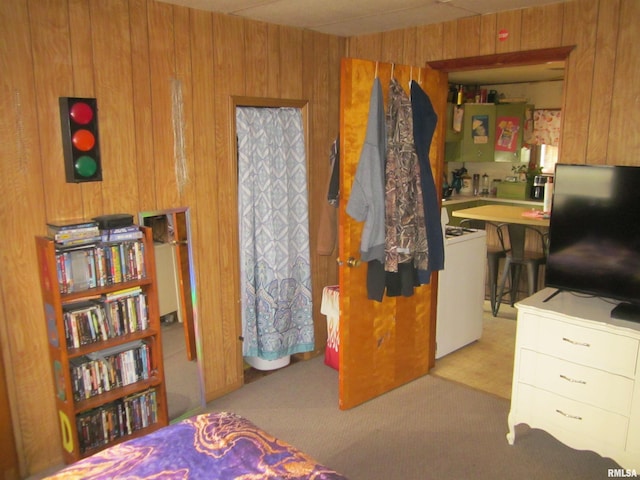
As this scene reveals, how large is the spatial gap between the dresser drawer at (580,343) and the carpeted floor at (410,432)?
0.62m

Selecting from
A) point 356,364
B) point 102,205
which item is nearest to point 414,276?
point 356,364

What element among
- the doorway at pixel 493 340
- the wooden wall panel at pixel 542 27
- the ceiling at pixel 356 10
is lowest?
the doorway at pixel 493 340

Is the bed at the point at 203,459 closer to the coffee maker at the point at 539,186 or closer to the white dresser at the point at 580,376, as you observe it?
the white dresser at the point at 580,376

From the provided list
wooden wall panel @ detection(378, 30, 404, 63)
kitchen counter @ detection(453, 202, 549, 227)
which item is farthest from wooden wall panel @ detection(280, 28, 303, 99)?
kitchen counter @ detection(453, 202, 549, 227)

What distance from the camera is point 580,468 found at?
2.73 meters

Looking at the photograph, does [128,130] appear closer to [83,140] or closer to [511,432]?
[83,140]

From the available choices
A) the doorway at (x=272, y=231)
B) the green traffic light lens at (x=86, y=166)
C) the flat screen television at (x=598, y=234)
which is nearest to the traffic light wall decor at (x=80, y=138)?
the green traffic light lens at (x=86, y=166)

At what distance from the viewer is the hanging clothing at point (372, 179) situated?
2994 millimetres

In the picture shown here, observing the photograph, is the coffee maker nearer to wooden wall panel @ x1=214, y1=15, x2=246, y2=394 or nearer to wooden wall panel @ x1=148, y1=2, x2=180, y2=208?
wooden wall panel @ x1=214, y1=15, x2=246, y2=394

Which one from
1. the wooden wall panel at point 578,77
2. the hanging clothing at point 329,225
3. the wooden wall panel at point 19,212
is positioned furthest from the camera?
the hanging clothing at point 329,225

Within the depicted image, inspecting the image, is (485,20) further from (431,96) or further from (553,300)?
(553,300)

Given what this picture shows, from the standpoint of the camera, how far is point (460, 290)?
4141 millimetres

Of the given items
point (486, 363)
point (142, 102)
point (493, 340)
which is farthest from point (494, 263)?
point (142, 102)

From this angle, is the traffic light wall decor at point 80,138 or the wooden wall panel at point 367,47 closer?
the traffic light wall decor at point 80,138
